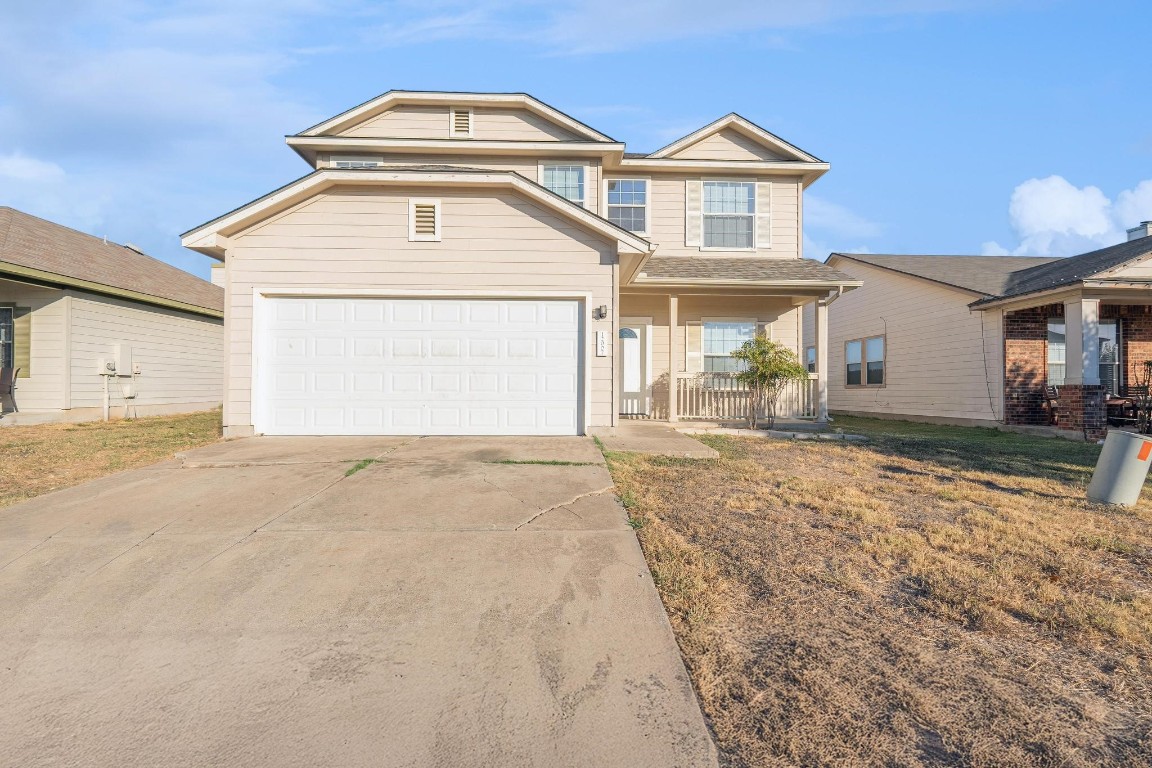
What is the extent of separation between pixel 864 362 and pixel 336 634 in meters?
18.4

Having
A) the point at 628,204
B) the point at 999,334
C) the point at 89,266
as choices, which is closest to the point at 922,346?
the point at 999,334

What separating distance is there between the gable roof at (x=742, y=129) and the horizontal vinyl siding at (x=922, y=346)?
5.39 m

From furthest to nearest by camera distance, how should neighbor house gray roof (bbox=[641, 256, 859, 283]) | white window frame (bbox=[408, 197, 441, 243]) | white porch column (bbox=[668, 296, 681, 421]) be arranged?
neighbor house gray roof (bbox=[641, 256, 859, 283]) → white porch column (bbox=[668, 296, 681, 421]) → white window frame (bbox=[408, 197, 441, 243])

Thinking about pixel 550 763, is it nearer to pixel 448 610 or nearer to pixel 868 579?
pixel 448 610

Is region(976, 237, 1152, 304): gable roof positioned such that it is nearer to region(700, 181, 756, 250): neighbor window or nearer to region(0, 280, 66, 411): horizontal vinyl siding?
region(700, 181, 756, 250): neighbor window

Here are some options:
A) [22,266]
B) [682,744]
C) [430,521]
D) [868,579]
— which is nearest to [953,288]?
[868,579]

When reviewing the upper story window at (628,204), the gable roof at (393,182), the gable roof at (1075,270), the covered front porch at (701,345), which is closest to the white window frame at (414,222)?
the gable roof at (393,182)

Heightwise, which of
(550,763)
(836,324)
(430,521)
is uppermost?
(836,324)

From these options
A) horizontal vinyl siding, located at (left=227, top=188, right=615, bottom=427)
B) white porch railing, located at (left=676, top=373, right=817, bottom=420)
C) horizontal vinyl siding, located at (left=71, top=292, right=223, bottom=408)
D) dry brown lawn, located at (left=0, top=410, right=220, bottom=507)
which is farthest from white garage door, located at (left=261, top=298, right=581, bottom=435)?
horizontal vinyl siding, located at (left=71, top=292, right=223, bottom=408)

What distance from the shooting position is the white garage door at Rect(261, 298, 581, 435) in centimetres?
923

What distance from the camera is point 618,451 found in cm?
788

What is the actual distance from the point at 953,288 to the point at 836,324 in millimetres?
4810

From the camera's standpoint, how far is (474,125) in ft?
43.8

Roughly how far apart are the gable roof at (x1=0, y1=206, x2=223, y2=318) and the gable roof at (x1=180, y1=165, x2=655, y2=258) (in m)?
5.81
